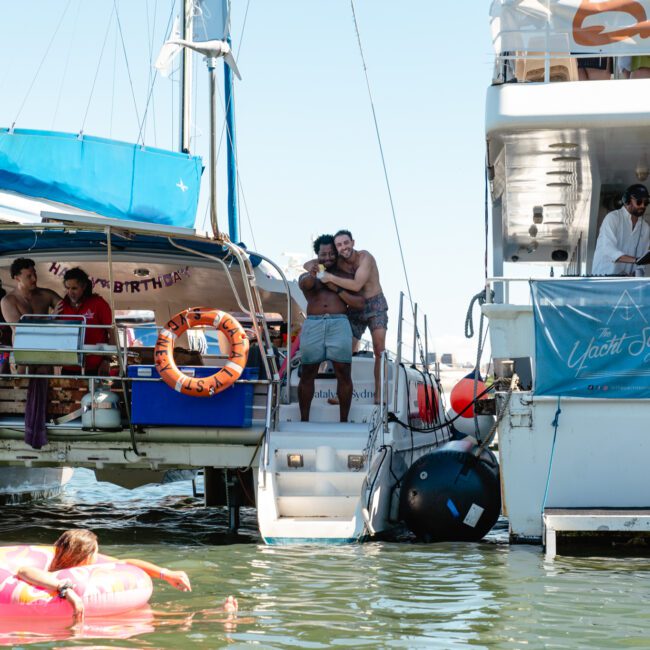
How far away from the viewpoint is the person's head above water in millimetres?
6973

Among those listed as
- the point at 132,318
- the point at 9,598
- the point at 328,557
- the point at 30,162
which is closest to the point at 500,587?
the point at 328,557

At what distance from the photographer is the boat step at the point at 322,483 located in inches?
379

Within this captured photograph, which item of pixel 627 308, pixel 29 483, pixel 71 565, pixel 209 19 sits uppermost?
pixel 209 19

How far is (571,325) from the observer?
9438mm

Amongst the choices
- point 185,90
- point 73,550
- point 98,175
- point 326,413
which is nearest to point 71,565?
point 73,550

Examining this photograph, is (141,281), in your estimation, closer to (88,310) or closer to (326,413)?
(88,310)

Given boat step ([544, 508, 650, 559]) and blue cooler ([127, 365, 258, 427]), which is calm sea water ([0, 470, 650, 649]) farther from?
blue cooler ([127, 365, 258, 427])

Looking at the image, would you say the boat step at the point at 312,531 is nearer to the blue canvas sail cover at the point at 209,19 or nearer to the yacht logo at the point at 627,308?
the yacht logo at the point at 627,308

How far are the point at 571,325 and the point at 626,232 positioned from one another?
1684 mm

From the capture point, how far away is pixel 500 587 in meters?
7.59

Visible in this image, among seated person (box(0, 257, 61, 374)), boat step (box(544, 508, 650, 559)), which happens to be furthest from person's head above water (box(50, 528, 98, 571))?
seated person (box(0, 257, 61, 374))

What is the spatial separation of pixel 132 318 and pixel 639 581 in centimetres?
930

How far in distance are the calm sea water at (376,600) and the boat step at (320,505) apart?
1.31ft

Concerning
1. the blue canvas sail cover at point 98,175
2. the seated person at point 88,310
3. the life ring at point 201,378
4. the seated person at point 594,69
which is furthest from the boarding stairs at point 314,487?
the seated person at point 594,69
